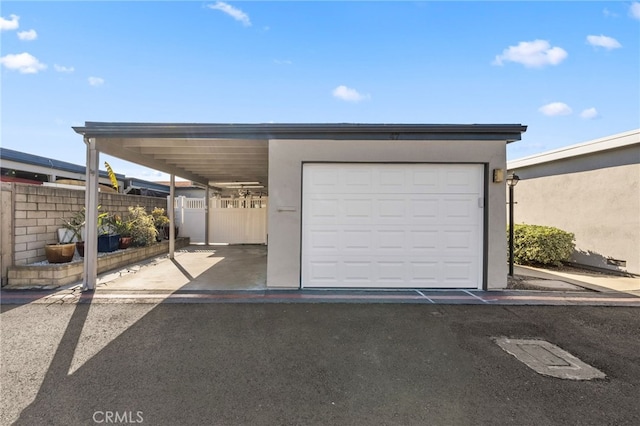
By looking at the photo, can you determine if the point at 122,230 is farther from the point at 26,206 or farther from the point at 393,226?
the point at 393,226

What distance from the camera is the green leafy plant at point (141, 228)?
355 inches

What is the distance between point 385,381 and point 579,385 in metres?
1.84

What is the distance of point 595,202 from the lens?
26.9 ft

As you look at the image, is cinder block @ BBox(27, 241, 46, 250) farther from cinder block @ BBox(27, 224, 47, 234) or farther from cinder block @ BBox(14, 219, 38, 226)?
cinder block @ BBox(14, 219, 38, 226)

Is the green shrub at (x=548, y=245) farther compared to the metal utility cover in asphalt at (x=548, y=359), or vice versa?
the green shrub at (x=548, y=245)

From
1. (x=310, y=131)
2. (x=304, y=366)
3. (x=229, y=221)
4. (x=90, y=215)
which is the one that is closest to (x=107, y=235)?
(x=90, y=215)

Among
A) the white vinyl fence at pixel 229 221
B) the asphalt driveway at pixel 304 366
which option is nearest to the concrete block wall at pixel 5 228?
the asphalt driveway at pixel 304 366

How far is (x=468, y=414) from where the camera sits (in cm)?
235

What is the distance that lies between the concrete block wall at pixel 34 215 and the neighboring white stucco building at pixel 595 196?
13.8 metres

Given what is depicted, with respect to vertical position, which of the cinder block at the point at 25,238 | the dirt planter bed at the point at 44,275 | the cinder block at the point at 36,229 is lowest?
the dirt planter bed at the point at 44,275

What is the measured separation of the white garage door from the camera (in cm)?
596

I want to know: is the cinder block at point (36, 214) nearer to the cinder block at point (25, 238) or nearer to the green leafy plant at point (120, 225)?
the cinder block at point (25, 238)

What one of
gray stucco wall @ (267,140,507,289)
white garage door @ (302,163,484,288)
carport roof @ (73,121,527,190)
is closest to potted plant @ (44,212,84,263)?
carport roof @ (73,121,527,190)

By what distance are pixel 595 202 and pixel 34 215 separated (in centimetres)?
1405
